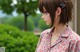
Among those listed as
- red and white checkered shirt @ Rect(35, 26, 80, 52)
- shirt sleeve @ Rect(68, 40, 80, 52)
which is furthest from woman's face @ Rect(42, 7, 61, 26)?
shirt sleeve @ Rect(68, 40, 80, 52)

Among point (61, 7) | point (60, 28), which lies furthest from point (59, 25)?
point (61, 7)

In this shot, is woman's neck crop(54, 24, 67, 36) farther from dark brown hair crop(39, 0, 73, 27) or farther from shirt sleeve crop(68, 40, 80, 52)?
shirt sleeve crop(68, 40, 80, 52)

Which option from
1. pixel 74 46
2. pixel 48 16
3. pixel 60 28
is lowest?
pixel 74 46

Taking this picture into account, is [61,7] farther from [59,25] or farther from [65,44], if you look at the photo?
[65,44]

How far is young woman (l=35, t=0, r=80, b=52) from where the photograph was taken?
2254mm

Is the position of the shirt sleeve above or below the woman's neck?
below

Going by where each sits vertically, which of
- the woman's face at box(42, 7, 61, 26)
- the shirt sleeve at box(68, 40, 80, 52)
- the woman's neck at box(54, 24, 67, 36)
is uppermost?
the woman's face at box(42, 7, 61, 26)

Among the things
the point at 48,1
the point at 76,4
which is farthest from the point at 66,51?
the point at 76,4

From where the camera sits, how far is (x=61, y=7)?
2252mm

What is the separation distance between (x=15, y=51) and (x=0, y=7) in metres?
7.98

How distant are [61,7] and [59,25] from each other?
0.16 metres

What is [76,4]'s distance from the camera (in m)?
3.70

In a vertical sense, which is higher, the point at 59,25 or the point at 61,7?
the point at 61,7

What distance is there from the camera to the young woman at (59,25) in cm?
225
